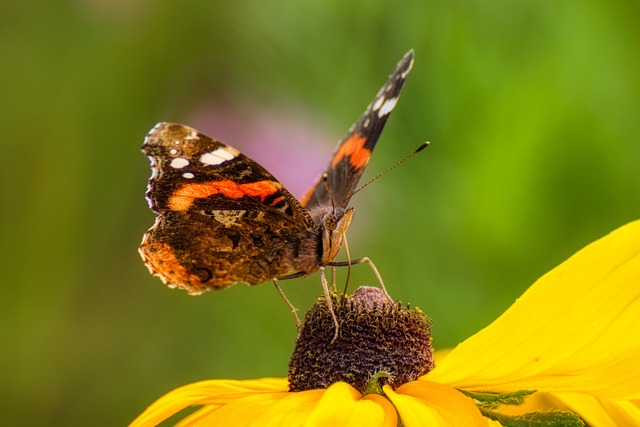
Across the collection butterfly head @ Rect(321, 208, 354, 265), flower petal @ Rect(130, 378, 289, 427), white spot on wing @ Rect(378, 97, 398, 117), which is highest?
white spot on wing @ Rect(378, 97, 398, 117)

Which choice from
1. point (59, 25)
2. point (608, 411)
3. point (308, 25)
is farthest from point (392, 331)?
point (59, 25)

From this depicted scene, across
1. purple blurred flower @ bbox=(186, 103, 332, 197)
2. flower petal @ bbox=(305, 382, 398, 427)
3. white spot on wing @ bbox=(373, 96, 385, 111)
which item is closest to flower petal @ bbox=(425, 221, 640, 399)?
flower petal @ bbox=(305, 382, 398, 427)

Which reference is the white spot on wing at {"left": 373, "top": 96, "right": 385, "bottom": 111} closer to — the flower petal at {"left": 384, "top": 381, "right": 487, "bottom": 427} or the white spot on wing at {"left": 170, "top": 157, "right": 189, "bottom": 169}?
the white spot on wing at {"left": 170, "top": 157, "right": 189, "bottom": 169}

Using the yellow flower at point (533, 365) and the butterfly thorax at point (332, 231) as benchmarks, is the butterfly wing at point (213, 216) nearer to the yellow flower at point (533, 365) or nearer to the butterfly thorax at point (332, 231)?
the butterfly thorax at point (332, 231)

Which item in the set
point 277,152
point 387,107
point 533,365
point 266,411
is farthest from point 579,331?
point 277,152

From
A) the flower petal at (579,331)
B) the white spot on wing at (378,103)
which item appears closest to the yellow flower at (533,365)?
the flower petal at (579,331)

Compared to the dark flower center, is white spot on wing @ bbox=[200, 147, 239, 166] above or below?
above
